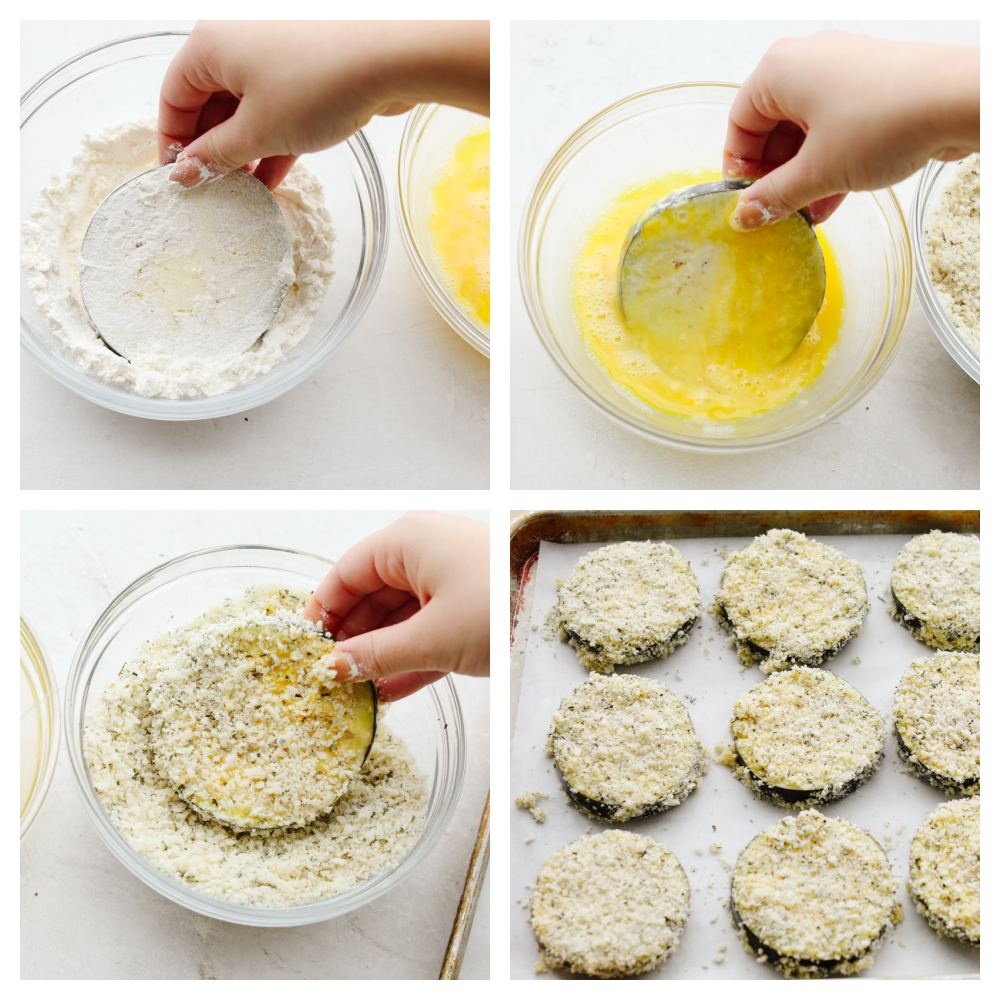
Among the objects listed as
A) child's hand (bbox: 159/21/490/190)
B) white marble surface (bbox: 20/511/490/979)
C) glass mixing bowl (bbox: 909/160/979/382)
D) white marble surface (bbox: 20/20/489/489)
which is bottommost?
white marble surface (bbox: 20/511/490/979)

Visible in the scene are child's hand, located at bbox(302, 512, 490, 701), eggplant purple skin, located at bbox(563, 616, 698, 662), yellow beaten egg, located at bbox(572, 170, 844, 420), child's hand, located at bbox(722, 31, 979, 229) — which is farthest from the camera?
eggplant purple skin, located at bbox(563, 616, 698, 662)

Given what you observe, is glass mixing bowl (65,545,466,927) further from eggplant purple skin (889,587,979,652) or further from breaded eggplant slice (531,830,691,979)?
eggplant purple skin (889,587,979,652)

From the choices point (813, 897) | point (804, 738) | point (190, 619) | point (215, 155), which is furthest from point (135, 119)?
point (813, 897)

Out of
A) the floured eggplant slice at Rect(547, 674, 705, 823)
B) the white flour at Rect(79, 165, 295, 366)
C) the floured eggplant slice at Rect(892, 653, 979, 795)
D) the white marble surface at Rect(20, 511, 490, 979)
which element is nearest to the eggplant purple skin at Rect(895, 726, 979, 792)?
the floured eggplant slice at Rect(892, 653, 979, 795)

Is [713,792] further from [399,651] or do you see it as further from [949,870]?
[399,651]

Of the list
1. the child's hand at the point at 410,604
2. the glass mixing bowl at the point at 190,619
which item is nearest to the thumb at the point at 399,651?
the child's hand at the point at 410,604

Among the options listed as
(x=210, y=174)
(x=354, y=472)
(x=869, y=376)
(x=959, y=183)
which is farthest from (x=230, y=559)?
(x=959, y=183)

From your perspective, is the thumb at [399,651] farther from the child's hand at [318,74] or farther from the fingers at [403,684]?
the child's hand at [318,74]
